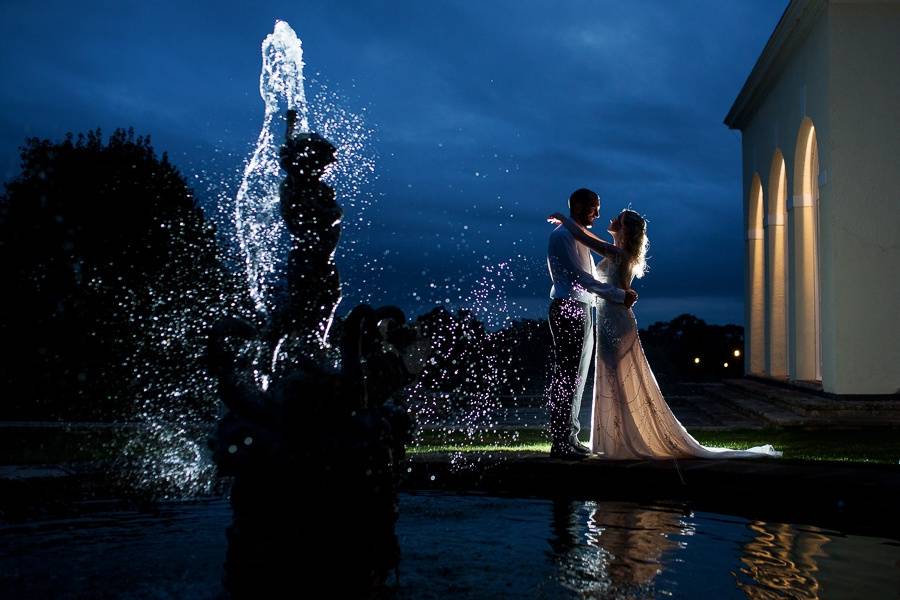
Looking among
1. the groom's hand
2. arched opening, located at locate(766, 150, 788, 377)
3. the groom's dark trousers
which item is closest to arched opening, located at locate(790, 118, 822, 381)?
arched opening, located at locate(766, 150, 788, 377)

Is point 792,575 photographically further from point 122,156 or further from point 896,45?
point 122,156

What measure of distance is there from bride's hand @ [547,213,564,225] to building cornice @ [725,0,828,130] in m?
8.15

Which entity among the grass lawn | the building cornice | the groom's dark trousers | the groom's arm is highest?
the building cornice

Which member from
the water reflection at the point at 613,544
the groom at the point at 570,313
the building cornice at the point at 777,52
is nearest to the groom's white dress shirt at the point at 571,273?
the groom at the point at 570,313

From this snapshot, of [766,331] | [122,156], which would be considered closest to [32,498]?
[766,331]

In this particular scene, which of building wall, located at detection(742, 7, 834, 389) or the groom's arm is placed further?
building wall, located at detection(742, 7, 834, 389)

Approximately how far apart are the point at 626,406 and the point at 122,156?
78.3ft

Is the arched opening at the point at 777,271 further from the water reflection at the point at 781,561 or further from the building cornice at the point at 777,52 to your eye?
the water reflection at the point at 781,561

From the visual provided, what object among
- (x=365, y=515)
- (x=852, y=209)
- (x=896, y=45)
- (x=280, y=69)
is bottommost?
(x=365, y=515)

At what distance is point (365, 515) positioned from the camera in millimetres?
3850

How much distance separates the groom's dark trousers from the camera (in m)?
6.75

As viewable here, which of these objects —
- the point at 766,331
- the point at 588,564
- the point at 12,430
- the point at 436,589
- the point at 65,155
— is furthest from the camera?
the point at 65,155

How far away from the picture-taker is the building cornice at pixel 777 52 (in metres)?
13.6

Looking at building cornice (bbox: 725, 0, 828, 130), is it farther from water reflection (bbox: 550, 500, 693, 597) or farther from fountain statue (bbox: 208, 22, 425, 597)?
fountain statue (bbox: 208, 22, 425, 597)
